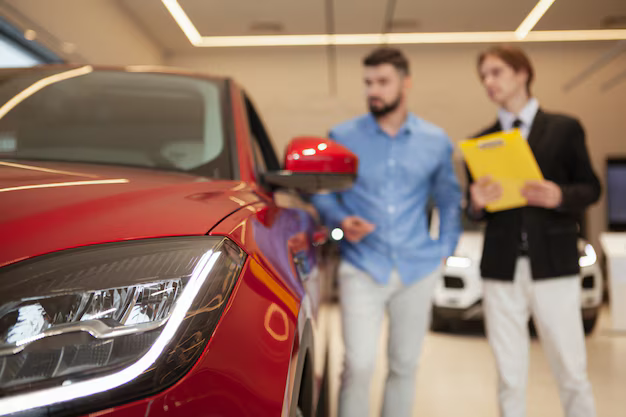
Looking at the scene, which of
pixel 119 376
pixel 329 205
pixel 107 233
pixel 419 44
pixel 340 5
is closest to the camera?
pixel 119 376

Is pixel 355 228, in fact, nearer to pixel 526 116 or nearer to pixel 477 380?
pixel 526 116

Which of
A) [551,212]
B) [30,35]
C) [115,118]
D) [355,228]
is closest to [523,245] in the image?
[551,212]

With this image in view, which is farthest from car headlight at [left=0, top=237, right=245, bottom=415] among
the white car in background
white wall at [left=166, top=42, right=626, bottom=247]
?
white wall at [left=166, top=42, right=626, bottom=247]

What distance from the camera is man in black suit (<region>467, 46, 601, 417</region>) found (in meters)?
2.08

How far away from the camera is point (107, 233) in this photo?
76cm

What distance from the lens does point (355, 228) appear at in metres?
2.17

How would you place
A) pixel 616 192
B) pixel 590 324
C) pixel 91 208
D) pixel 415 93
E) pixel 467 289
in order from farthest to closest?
pixel 415 93 < pixel 616 192 < pixel 467 289 < pixel 590 324 < pixel 91 208

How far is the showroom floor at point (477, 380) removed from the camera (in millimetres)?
3066

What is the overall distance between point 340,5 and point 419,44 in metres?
1.96

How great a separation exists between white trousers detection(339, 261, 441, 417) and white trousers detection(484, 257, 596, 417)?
0.89 ft

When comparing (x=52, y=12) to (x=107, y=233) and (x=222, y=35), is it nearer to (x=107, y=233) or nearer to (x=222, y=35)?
(x=222, y=35)

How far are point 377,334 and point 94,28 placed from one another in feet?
16.2

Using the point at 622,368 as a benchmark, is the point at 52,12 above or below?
above

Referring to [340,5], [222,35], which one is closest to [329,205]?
[340,5]
